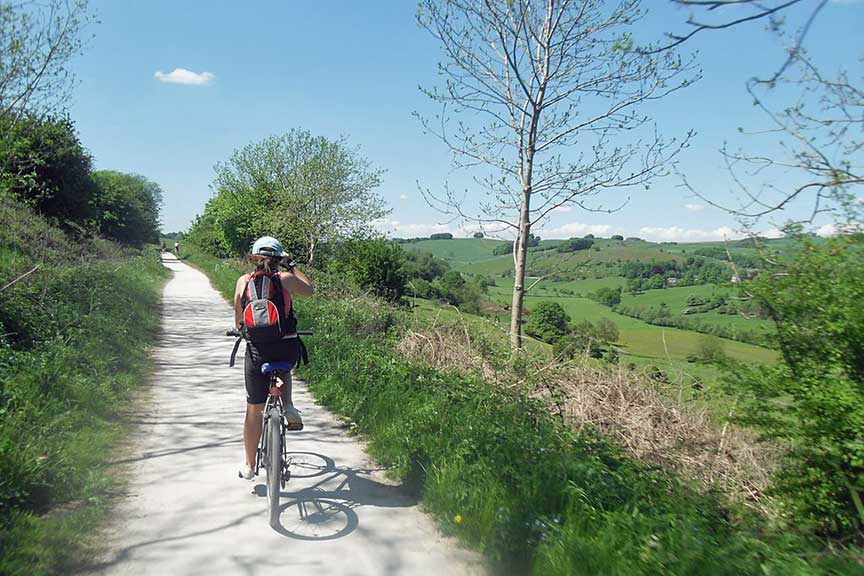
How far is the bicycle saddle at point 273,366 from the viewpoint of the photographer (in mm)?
4383

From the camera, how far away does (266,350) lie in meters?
4.44

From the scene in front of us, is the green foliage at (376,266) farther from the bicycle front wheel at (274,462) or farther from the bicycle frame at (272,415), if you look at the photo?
the bicycle front wheel at (274,462)

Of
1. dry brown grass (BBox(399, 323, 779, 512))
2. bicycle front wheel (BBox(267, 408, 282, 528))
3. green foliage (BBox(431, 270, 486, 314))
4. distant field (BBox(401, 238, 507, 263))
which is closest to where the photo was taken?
bicycle front wheel (BBox(267, 408, 282, 528))

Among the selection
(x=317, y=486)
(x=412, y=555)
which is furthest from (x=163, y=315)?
(x=412, y=555)

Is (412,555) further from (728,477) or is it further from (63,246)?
(63,246)

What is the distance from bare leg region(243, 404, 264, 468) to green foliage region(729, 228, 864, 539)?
416cm

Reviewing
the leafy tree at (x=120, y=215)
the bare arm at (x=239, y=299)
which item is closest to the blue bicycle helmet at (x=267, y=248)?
the bare arm at (x=239, y=299)

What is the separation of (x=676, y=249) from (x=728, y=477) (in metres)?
12.1

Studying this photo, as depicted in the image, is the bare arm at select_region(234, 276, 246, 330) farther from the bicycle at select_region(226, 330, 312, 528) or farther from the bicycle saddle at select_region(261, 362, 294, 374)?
the bicycle saddle at select_region(261, 362, 294, 374)

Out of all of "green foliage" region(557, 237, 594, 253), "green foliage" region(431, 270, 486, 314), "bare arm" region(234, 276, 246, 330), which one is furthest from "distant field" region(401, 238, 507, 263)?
"bare arm" region(234, 276, 246, 330)

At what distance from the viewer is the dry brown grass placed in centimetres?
538

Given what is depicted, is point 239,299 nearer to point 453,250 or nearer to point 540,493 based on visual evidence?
point 540,493

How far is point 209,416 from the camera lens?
265 inches

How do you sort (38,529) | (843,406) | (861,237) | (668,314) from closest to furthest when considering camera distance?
(38,529)
(843,406)
(861,237)
(668,314)
